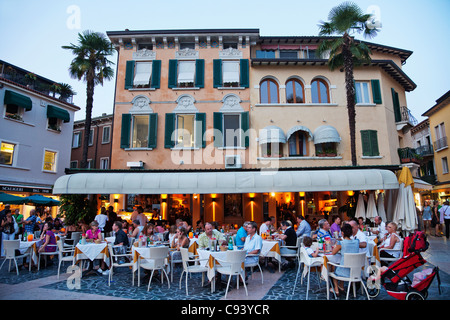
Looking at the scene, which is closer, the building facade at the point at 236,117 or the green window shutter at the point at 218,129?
the building facade at the point at 236,117

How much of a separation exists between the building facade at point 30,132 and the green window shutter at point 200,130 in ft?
43.6

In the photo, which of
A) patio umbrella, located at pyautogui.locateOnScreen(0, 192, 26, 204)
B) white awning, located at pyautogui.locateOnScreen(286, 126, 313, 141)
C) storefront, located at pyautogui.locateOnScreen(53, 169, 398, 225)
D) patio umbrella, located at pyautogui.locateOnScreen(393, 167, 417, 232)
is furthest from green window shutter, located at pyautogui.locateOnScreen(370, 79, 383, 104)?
patio umbrella, located at pyautogui.locateOnScreen(0, 192, 26, 204)

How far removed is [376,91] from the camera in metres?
16.2

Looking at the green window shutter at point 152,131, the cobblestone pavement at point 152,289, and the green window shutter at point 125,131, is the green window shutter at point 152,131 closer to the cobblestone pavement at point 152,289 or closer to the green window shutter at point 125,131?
the green window shutter at point 125,131

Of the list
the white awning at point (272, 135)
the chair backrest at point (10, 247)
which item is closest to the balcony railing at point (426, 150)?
the white awning at point (272, 135)

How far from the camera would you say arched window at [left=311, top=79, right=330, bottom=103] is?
16.3 meters

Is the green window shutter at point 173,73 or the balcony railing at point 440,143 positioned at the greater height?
the green window shutter at point 173,73

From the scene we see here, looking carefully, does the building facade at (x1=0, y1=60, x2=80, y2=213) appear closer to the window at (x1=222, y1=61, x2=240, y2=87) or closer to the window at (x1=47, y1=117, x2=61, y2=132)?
the window at (x1=47, y1=117, x2=61, y2=132)

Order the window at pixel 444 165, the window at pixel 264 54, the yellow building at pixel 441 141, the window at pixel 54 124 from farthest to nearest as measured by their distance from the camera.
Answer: the window at pixel 444 165, the yellow building at pixel 441 141, the window at pixel 54 124, the window at pixel 264 54

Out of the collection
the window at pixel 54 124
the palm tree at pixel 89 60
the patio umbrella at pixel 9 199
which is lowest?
the patio umbrella at pixel 9 199

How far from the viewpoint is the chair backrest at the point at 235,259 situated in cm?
620

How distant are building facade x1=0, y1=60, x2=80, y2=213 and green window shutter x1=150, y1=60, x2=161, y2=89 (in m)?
10.5
